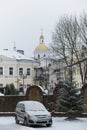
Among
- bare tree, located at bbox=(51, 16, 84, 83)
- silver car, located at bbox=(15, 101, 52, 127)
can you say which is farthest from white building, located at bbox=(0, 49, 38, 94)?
silver car, located at bbox=(15, 101, 52, 127)

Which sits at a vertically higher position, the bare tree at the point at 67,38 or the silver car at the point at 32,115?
the bare tree at the point at 67,38

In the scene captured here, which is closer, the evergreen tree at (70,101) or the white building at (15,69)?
the evergreen tree at (70,101)

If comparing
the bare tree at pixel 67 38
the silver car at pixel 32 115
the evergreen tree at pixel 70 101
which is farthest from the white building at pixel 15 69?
the silver car at pixel 32 115

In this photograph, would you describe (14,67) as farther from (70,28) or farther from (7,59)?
(70,28)

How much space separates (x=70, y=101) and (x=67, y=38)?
25151 mm

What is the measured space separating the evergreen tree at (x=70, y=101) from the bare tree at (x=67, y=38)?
23343mm

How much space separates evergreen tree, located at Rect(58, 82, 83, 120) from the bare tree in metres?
23.3

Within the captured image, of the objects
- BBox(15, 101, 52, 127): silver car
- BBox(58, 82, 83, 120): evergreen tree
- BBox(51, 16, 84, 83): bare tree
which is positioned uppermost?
BBox(51, 16, 84, 83): bare tree

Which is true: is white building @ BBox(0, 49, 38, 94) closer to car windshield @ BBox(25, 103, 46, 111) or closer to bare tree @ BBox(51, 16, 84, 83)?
bare tree @ BBox(51, 16, 84, 83)

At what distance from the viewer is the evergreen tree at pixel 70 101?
106 ft

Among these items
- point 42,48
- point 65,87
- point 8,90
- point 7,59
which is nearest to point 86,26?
point 8,90

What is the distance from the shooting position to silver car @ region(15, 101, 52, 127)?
2731 centimetres

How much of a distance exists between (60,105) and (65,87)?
145cm

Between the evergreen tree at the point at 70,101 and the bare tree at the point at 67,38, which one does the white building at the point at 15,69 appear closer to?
the bare tree at the point at 67,38
